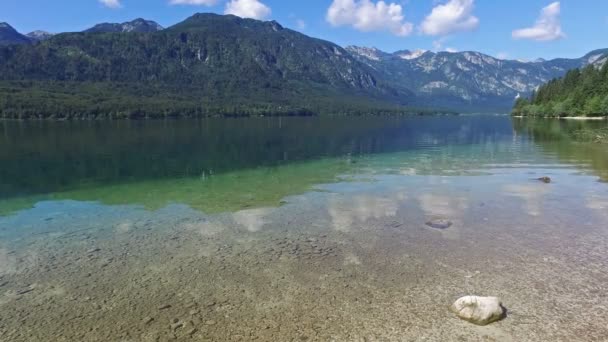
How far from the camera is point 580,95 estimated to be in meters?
162

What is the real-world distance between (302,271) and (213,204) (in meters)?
13.8

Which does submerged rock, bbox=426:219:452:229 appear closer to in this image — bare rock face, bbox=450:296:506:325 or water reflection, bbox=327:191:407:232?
water reflection, bbox=327:191:407:232

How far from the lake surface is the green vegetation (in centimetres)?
13818

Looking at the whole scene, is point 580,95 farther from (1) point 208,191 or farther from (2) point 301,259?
(2) point 301,259

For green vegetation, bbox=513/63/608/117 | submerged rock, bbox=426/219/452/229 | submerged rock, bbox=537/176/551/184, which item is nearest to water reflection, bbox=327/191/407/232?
submerged rock, bbox=426/219/452/229

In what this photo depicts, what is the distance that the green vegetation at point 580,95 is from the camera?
147m

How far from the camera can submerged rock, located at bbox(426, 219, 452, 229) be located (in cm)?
2261

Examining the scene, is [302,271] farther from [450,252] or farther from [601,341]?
[601,341]

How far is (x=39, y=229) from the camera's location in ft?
73.9

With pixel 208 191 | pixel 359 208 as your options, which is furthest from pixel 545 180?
pixel 208 191

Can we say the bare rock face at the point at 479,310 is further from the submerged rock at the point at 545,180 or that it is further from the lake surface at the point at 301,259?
the submerged rock at the point at 545,180

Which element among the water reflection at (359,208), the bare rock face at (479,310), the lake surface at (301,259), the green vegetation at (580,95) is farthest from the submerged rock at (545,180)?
the green vegetation at (580,95)

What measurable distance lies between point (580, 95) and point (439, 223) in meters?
177

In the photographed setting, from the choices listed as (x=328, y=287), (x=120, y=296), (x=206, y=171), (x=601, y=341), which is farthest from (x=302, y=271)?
(x=206, y=171)
